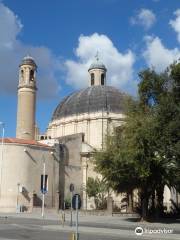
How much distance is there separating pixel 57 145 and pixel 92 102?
50.2 feet

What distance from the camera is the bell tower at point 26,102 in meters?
75.6

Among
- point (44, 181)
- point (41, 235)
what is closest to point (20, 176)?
point (44, 181)

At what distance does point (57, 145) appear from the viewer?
6769 centimetres

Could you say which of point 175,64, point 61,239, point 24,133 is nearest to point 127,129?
point 175,64

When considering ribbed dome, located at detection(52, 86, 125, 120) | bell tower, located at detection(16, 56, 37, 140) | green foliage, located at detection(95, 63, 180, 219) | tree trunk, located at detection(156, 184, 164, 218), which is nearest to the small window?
bell tower, located at detection(16, 56, 37, 140)

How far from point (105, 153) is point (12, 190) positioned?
24.5 m

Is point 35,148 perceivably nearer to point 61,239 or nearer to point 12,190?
point 12,190

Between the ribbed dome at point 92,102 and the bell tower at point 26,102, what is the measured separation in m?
8.11

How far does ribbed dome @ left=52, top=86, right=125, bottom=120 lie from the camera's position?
261ft

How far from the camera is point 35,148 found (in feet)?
206

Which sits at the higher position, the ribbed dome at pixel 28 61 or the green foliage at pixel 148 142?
the ribbed dome at pixel 28 61

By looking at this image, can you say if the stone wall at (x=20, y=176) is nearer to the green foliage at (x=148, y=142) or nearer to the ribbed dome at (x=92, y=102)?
the ribbed dome at (x=92, y=102)

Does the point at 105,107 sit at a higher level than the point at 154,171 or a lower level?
higher

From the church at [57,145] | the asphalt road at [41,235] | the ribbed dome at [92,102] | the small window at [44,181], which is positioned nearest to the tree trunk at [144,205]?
the asphalt road at [41,235]
